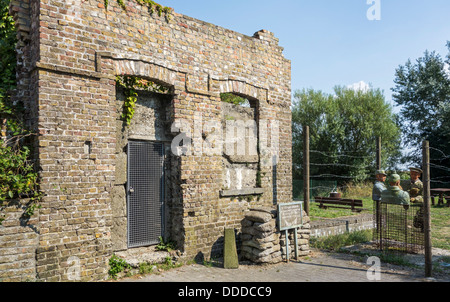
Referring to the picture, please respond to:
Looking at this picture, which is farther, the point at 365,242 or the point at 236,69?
the point at 365,242

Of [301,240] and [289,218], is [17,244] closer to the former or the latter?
[289,218]

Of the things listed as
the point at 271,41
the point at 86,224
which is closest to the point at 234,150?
the point at 271,41

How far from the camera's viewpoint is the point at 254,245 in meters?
6.90

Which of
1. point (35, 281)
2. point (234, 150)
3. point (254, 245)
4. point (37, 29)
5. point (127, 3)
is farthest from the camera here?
point (234, 150)

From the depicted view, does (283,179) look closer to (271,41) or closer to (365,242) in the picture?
(365,242)

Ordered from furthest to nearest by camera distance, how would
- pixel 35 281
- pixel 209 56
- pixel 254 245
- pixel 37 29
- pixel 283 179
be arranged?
pixel 283 179 → pixel 209 56 → pixel 254 245 → pixel 37 29 → pixel 35 281

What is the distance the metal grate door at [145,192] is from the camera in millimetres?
6562

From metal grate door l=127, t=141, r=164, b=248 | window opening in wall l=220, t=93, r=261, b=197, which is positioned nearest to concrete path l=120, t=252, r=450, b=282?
metal grate door l=127, t=141, r=164, b=248

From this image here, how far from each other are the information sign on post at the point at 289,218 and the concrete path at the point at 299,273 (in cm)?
61

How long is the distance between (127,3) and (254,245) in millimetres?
5332

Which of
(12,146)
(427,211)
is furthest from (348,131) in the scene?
(12,146)

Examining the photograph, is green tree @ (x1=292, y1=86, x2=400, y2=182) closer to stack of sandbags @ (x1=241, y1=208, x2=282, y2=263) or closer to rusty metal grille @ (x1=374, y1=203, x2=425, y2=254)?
rusty metal grille @ (x1=374, y1=203, x2=425, y2=254)

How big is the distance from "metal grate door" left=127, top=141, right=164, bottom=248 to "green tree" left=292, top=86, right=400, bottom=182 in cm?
1994

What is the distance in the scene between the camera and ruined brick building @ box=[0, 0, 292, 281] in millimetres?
5277
